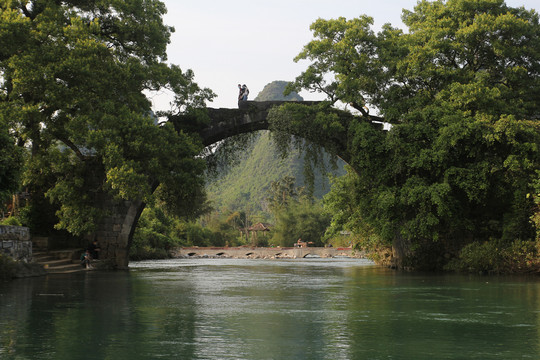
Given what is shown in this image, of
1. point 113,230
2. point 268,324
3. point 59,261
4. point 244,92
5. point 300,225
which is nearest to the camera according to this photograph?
point 268,324

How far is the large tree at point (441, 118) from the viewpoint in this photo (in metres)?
22.0

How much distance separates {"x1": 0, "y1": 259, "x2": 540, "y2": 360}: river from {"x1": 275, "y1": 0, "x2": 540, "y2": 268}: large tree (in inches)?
332

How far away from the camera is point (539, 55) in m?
23.9

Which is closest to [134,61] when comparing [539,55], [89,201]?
[89,201]

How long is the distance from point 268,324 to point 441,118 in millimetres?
15621

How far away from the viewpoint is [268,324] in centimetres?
866

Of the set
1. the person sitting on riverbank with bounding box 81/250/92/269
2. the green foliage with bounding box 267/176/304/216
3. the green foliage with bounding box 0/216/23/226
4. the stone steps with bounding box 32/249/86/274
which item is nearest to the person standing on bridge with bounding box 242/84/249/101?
the person sitting on riverbank with bounding box 81/250/92/269

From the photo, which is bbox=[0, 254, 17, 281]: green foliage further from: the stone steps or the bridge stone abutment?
the bridge stone abutment

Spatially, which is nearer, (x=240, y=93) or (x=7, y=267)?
(x=7, y=267)

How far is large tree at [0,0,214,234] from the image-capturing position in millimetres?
21484

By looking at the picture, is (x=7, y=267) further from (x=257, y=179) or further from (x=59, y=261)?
(x=257, y=179)

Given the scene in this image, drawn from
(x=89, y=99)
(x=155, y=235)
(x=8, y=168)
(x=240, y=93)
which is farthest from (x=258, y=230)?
(x=8, y=168)

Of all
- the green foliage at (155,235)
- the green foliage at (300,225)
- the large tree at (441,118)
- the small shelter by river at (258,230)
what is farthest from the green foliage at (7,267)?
the small shelter by river at (258,230)

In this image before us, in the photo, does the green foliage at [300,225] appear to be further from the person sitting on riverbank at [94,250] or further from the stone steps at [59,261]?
the stone steps at [59,261]
